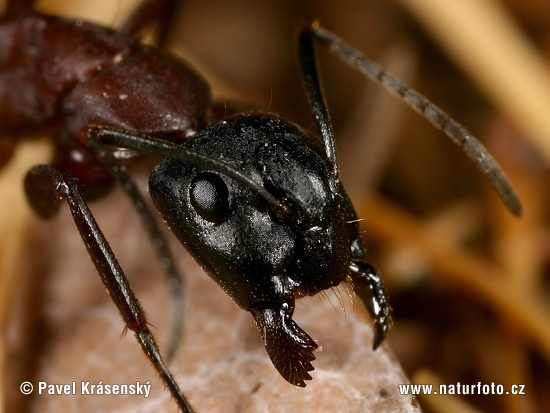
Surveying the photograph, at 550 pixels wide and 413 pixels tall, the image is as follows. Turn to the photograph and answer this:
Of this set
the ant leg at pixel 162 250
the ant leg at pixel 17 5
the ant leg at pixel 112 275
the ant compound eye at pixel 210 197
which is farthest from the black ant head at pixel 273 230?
the ant leg at pixel 17 5

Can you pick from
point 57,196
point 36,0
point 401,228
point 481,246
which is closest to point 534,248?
point 481,246

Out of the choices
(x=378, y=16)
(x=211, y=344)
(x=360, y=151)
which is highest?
(x=378, y=16)

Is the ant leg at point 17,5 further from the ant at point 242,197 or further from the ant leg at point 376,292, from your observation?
the ant leg at point 376,292

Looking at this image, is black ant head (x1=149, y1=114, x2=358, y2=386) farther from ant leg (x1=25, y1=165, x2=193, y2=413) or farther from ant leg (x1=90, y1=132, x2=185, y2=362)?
ant leg (x1=90, y1=132, x2=185, y2=362)

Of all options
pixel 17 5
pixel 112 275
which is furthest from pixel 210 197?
pixel 17 5

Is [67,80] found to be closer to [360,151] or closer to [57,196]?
[57,196]

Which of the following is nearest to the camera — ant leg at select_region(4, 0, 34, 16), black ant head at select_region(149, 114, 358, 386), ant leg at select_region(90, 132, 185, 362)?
black ant head at select_region(149, 114, 358, 386)

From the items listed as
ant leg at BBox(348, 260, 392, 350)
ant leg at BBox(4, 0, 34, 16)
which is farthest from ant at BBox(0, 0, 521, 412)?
ant leg at BBox(4, 0, 34, 16)
